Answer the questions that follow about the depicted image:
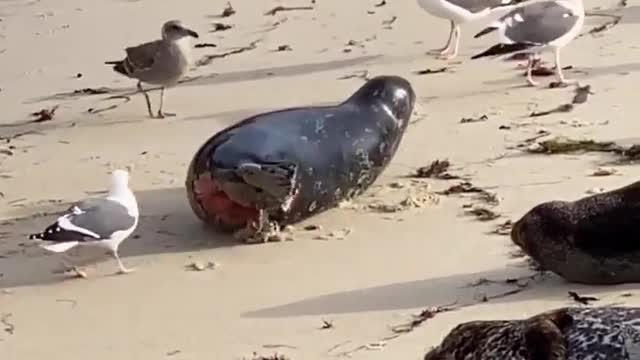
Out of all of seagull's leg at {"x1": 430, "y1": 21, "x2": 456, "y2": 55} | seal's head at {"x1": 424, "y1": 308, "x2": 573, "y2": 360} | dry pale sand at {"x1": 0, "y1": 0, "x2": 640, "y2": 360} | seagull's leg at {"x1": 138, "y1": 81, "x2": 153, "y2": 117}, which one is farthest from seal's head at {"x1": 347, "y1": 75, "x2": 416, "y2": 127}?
seal's head at {"x1": 424, "y1": 308, "x2": 573, "y2": 360}

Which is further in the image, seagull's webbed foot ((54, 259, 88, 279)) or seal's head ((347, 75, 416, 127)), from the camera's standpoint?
seal's head ((347, 75, 416, 127))

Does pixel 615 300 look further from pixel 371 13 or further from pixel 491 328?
pixel 371 13

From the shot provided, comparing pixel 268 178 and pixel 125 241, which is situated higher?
pixel 268 178

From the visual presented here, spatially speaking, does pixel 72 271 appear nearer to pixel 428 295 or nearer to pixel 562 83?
pixel 428 295

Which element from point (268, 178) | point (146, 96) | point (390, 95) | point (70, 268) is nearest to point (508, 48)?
point (390, 95)

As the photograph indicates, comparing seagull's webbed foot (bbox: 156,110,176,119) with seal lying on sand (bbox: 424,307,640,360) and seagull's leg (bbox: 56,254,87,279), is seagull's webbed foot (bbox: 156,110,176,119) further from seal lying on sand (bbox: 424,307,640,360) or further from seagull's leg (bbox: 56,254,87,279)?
seal lying on sand (bbox: 424,307,640,360)

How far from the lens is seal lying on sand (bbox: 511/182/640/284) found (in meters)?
6.14

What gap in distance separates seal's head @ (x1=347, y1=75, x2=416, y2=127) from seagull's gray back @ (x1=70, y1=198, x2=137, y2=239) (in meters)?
1.62

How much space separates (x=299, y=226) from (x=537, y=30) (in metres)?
3.16

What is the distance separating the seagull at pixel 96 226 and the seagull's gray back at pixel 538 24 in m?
3.67

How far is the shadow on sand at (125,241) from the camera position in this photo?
23.1 ft

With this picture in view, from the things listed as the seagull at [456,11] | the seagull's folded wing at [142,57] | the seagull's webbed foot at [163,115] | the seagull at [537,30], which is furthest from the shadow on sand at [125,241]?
the seagull at [456,11]

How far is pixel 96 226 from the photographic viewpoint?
6.89m

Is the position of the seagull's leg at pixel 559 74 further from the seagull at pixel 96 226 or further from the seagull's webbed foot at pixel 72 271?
the seagull's webbed foot at pixel 72 271
